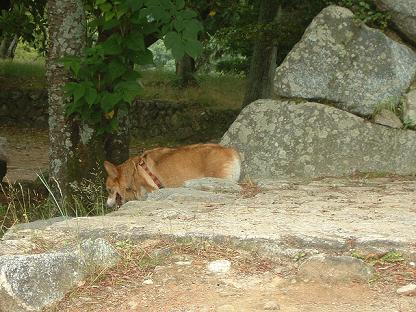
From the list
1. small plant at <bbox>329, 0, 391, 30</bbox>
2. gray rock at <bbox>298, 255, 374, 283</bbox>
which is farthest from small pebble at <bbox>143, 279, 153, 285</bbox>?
small plant at <bbox>329, 0, 391, 30</bbox>

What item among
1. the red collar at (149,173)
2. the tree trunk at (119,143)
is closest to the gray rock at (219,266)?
the red collar at (149,173)

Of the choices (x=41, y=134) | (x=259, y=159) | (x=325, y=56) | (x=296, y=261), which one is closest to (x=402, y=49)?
(x=325, y=56)

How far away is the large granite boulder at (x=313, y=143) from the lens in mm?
8320

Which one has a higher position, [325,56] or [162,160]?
[325,56]

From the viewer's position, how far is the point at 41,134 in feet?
68.2

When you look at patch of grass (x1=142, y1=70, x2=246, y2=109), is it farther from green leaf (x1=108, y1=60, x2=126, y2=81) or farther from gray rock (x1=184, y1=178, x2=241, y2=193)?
green leaf (x1=108, y1=60, x2=126, y2=81)

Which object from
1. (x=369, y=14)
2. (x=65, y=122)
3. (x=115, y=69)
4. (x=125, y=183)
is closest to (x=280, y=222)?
(x=115, y=69)

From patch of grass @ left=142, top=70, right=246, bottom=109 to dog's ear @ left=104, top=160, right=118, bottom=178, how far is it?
Answer: 1069 centimetres

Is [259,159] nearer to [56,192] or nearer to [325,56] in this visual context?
[325,56]

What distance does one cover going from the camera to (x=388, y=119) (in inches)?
333

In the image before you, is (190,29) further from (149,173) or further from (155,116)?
(155,116)

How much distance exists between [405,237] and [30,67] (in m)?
20.7

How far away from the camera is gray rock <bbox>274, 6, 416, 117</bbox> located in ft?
28.5

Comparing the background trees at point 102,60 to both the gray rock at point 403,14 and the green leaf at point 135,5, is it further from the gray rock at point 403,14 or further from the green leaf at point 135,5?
the gray rock at point 403,14
